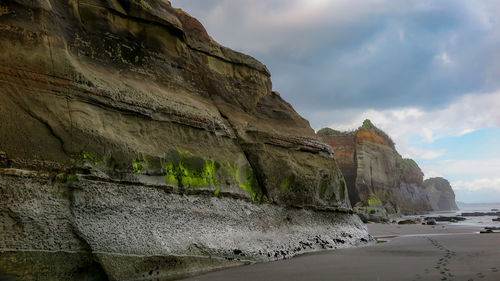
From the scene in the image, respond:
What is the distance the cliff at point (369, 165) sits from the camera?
41844 millimetres

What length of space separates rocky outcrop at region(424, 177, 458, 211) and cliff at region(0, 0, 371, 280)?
296ft

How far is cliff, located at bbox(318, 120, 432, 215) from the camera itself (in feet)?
137

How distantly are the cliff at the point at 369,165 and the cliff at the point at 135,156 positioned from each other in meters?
29.1

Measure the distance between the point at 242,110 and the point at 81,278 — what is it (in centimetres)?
605

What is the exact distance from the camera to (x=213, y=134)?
875cm

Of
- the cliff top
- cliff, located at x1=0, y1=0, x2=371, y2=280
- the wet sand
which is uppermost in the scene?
the cliff top

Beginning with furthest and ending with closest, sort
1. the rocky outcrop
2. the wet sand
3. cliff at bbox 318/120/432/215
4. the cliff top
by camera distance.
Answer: the rocky outcrop
the cliff top
cliff at bbox 318/120/432/215
the wet sand

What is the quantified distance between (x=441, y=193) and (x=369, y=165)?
6232cm

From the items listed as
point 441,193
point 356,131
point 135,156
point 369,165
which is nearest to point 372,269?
point 135,156

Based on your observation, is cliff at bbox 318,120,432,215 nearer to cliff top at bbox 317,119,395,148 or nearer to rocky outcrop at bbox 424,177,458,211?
cliff top at bbox 317,119,395,148

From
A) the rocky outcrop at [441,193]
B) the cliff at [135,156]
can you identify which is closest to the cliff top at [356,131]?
the cliff at [135,156]

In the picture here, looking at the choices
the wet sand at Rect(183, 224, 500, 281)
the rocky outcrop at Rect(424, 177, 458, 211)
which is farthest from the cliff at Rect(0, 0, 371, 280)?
the rocky outcrop at Rect(424, 177, 458, 211)

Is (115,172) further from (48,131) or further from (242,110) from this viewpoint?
(242,110)

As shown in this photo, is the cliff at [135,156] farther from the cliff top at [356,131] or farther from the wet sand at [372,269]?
the cliff top at [356,131]
